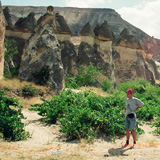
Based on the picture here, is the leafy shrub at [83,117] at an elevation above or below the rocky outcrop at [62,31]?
below

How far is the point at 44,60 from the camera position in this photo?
30.7ft

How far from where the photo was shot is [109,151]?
156 inches

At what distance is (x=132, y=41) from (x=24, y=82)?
11.8 meters

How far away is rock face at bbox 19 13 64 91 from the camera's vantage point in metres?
9.10

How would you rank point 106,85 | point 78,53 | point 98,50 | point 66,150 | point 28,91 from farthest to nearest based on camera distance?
point 98,50 < point 78,53 < point 106,85 < point 28,91 < point 66,150

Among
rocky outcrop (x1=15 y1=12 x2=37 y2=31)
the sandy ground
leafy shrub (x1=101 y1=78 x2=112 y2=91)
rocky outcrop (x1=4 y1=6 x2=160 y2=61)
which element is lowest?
the sandy ground

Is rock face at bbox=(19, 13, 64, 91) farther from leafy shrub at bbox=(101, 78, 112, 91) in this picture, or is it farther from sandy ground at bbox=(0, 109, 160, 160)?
leafy shrub at bbox=(101, 78, 112, 91)

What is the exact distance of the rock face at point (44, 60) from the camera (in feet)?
29.9

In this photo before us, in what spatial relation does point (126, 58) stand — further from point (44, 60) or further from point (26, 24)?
point (44, 60)

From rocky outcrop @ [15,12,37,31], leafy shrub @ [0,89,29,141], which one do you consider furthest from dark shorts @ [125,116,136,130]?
rocky outcrop @ [15,12,37,31]

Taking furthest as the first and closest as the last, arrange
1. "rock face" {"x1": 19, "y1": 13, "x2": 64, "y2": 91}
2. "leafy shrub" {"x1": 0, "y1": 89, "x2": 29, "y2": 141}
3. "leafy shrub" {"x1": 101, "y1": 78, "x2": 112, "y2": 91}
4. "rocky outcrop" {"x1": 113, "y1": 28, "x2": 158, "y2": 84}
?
"rocky outcrop" {"x1": 113, "y1": 28, "x2": 158, "y2": 84} → "leafy shrub" {"x1": 101, "y1": 78, "x2": 112, "y2": 91} → "rock face" {"x1": 19, "y1": 13, "x2": 64, "y2": 91} → "leafy shrub" {"x1": 0, "y1": 89, "x2": 29, "y2": 141}

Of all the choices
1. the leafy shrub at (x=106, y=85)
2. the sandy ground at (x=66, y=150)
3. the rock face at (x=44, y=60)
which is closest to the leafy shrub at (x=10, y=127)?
the sandy ground at (x=66, y=150)

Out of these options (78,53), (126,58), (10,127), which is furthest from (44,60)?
(126,58)

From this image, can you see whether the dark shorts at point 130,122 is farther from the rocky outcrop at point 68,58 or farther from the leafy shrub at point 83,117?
the rocky outcrop at point 68,58
